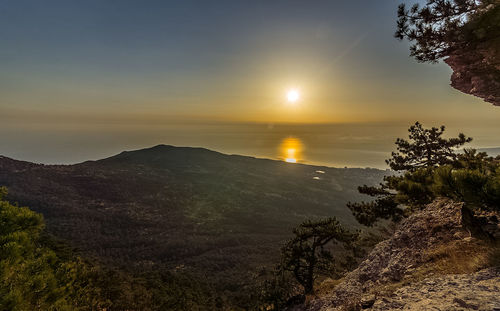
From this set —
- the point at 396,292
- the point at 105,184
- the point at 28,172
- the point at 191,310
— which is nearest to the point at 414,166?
the point at 396,292

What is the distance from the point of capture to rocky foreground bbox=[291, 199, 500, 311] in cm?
484

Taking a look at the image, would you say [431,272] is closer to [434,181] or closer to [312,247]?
[434,181]

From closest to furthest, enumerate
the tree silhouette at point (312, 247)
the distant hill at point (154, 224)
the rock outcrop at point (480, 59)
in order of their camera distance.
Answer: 1. the rock outcrop at point (480, 59)
2. the tree silhouette at point (312, 247)
3. the distant hill at point (154, 224)

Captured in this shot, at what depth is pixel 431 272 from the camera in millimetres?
6824

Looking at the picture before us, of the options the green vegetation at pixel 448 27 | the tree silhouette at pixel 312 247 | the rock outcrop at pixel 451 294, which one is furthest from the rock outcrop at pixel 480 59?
the tree silhouette at pixel 312 247

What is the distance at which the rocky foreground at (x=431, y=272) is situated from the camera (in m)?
4.84

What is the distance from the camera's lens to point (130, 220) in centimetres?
14588

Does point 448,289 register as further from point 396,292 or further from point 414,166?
point 414,166

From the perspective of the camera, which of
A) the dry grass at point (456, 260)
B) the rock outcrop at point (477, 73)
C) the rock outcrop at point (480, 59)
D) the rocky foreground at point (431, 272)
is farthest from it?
the rock outcrop at point (477, 73)

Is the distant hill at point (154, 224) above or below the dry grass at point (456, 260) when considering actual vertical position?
below

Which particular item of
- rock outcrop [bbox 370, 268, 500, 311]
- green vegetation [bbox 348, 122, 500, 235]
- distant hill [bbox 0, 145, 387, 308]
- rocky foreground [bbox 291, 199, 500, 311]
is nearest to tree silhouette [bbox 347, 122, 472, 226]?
green vegetation [bbox 348, 122, 500, 235]

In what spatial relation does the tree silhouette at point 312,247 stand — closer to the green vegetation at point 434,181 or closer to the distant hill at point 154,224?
the green vegetation at point 434,181

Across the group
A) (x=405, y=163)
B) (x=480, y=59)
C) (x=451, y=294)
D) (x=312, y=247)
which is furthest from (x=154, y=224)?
(x=480, y=59)

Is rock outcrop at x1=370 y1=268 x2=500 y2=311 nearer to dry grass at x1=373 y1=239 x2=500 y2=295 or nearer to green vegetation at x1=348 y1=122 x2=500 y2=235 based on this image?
dry grass at x1=373 y1=239 x2=500 y2=295
